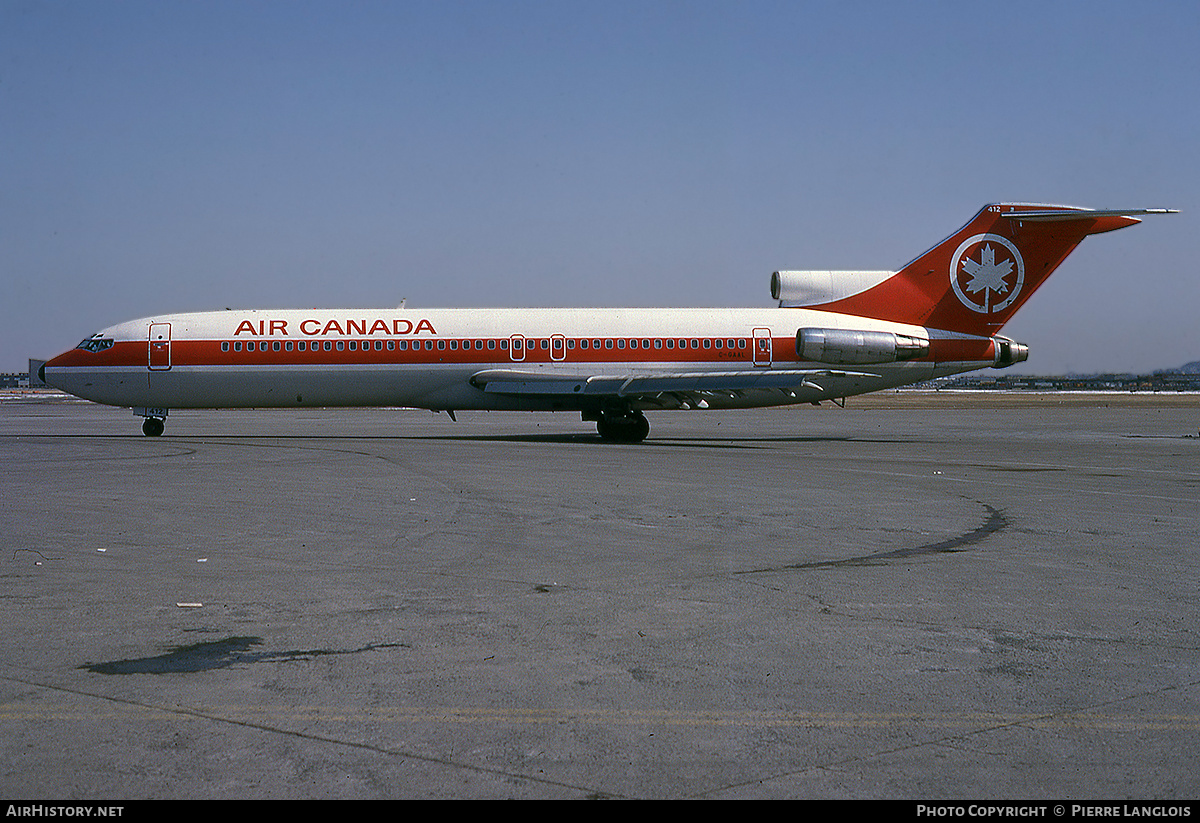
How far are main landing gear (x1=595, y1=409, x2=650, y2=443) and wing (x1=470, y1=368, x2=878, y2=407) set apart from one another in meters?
0.46

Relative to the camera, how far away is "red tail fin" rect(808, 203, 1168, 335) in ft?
99.1

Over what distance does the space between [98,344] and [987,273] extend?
26.5 metres

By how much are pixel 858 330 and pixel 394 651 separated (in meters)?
25.9

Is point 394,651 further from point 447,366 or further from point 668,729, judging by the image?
point 447,366

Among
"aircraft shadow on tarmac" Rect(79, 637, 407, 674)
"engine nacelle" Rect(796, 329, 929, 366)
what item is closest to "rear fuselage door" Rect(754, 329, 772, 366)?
"engine nacelle" Rect(796, 329, 929, 366)

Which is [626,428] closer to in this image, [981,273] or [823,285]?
[823,285]

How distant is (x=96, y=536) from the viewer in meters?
10.3

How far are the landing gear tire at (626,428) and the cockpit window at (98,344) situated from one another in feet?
48.4

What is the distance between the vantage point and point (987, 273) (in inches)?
1204

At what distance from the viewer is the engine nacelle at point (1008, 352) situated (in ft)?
100

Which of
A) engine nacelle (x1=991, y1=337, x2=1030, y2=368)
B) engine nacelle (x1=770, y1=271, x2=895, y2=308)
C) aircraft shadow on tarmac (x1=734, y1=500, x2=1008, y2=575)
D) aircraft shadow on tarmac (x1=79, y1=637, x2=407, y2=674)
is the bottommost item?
aircraft shadow on tarmac (x1=734, y1=500, x2=1008, y2=575)

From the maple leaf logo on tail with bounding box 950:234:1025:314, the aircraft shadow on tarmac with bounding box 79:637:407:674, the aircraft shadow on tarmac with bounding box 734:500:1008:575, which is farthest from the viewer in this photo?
the maple leaf logo on tail with bounding box 950:234:1025:314

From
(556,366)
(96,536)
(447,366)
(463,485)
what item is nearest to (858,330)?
(556,366)

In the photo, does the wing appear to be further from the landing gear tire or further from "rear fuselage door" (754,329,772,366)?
"rear fuselage door" (754,329,772,366)
